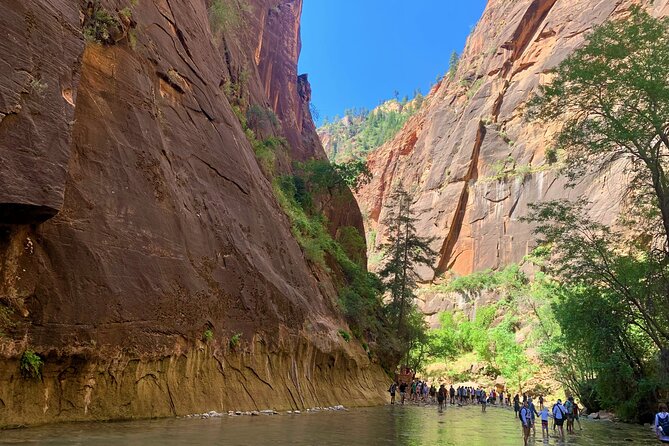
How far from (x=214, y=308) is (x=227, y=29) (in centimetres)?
2397

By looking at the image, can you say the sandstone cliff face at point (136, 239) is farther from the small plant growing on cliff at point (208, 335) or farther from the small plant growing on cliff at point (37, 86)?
the small plant growing on cliff at point (208, 335)

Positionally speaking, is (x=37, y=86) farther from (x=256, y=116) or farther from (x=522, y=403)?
(x=256, y=116)

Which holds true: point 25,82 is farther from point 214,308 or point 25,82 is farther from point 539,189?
point 539,189

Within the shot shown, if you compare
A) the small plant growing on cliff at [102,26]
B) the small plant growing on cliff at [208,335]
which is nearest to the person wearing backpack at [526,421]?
the small plant growing on cliff at [208,335]

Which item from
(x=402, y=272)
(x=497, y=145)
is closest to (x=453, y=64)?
(x=497, y=145)

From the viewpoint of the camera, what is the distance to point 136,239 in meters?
13.1

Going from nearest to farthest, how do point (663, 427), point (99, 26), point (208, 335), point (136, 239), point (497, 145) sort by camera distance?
point (663, 427)
point (136, 239)
point (99, 26)
point (208, 335)
point (497, 145)

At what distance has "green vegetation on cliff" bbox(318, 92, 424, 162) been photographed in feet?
470

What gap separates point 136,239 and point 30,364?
3.89m

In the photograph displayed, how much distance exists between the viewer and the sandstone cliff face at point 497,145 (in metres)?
71.9

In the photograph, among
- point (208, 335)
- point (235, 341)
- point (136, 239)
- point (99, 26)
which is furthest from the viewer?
point (235, 341)

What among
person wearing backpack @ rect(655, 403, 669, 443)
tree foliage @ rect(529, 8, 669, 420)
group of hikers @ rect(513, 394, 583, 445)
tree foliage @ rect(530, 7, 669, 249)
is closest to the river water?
group of hikers @ rect(513, 394, 583, 445)

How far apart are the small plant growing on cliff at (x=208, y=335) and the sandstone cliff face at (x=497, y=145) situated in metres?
54.6

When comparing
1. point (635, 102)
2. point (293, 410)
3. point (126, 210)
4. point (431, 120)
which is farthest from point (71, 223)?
point (431, 120)
